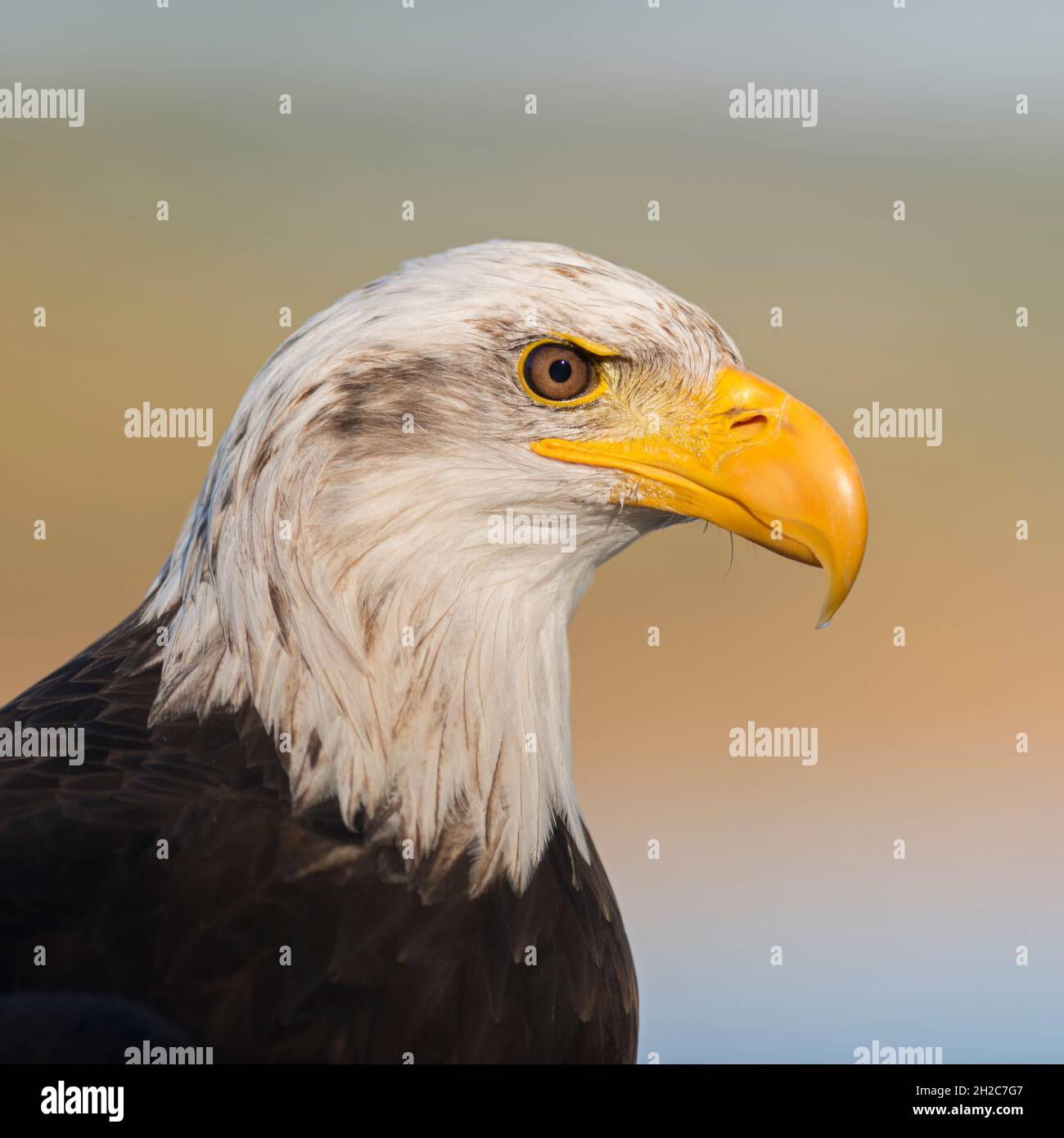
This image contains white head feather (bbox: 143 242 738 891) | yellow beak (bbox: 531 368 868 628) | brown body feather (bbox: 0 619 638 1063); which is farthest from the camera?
yellow beak (bbox: 531 368 868 628)

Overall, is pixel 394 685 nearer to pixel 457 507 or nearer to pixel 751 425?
pixel 457 507

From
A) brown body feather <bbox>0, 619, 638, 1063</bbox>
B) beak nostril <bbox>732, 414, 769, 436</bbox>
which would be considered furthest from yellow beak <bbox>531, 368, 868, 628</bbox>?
brown body feather <bbox>0, 619, 638, 1063</bbox>

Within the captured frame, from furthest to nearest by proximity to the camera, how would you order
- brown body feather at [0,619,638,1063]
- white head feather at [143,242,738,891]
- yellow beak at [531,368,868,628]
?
1. yellow beak at [531,368,868,628]
2. white head feather at [143,242,738,891]
3. brown body feather at [0,619,638,1063]

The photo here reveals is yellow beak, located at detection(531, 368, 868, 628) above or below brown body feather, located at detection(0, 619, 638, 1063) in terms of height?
above

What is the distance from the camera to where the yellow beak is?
8.79 feet

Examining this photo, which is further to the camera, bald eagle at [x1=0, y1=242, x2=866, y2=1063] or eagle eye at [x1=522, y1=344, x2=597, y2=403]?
eagle eye at [x1=522, y1=344, x2=597, y2=403]

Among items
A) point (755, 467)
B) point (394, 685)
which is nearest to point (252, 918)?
point (394, 685)

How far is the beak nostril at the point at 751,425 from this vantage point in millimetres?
2709

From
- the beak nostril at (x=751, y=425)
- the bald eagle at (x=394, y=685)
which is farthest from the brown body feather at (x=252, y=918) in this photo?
the beak nostril at (x=751, y=425)

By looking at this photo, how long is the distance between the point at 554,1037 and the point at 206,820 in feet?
2.59

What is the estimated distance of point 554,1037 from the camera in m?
2.58

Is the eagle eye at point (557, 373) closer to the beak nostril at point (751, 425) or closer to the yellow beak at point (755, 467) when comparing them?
the yellow beak at point (755, 467)

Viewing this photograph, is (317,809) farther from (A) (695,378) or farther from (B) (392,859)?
(A) (695,378)

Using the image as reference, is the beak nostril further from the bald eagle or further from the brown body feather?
the brown body feather
